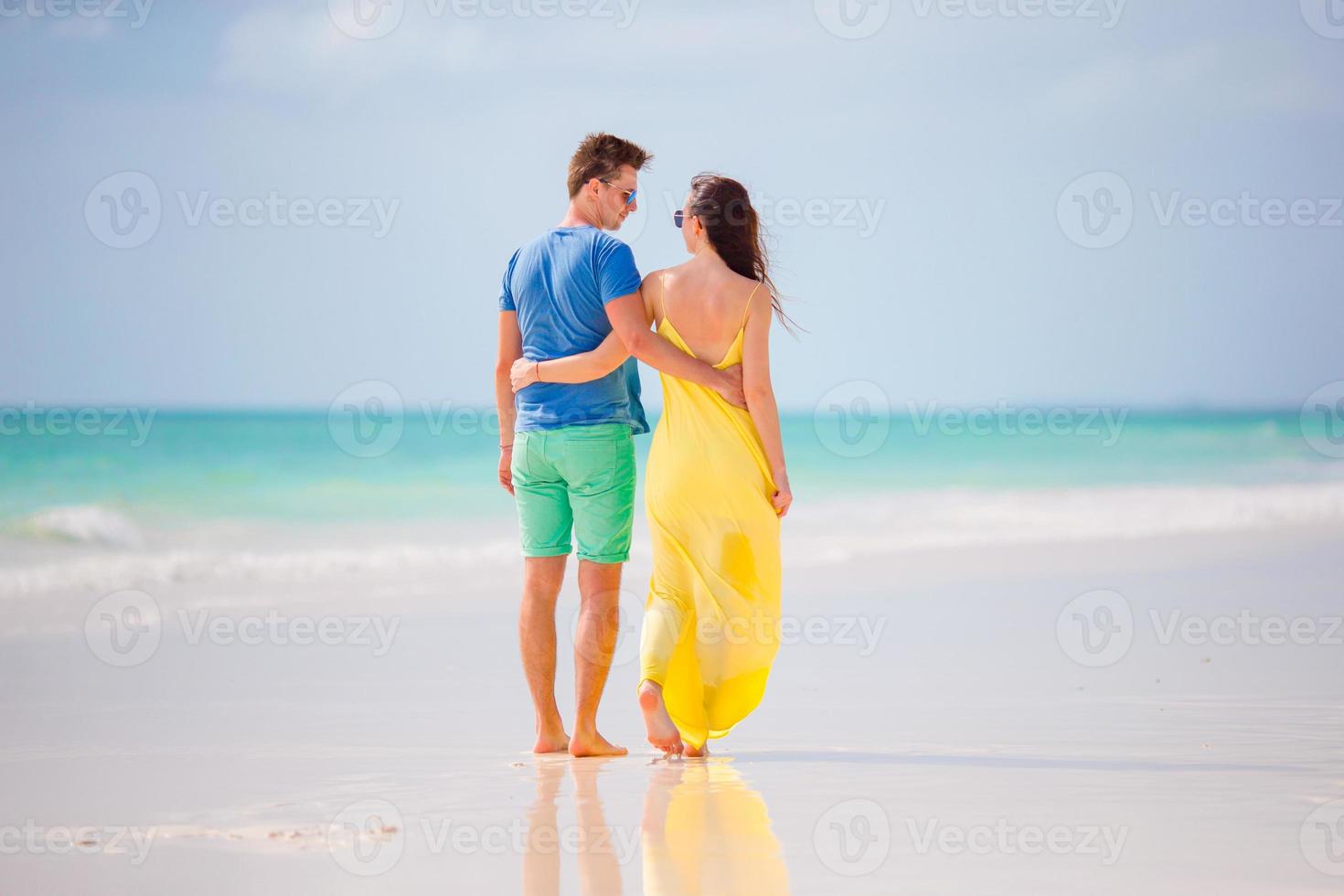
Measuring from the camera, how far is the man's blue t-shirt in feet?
12.8

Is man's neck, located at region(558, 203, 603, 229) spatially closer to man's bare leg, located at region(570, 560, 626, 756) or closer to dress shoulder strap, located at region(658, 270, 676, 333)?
dress shoulder strap, located at region(658, 270, 676, 333)

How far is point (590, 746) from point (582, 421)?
0.95 metres

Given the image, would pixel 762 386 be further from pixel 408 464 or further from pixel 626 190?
pixel 408 464

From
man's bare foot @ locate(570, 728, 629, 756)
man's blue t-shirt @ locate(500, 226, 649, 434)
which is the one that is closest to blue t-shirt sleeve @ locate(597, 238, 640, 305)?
man's blue t-shirt @ locate(500, 226, 649, 434)

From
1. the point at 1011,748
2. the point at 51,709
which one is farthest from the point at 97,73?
the point at 1011,748

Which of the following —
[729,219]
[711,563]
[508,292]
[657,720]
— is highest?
[729,219]

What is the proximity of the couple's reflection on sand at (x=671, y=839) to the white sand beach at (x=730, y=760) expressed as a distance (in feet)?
0.04

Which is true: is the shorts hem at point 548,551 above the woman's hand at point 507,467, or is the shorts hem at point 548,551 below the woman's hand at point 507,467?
below

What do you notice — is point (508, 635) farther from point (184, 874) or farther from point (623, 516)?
point (184, 874)

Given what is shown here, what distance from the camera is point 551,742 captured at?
13.1 feet

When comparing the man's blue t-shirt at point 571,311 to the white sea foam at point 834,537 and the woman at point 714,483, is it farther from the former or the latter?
the white sea foam at point 834,537

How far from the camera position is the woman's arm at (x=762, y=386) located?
389 centimetres

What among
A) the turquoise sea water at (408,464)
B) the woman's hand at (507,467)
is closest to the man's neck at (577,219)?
the woman's hand at (507,467)

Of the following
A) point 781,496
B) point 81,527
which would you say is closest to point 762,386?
point 781,496
